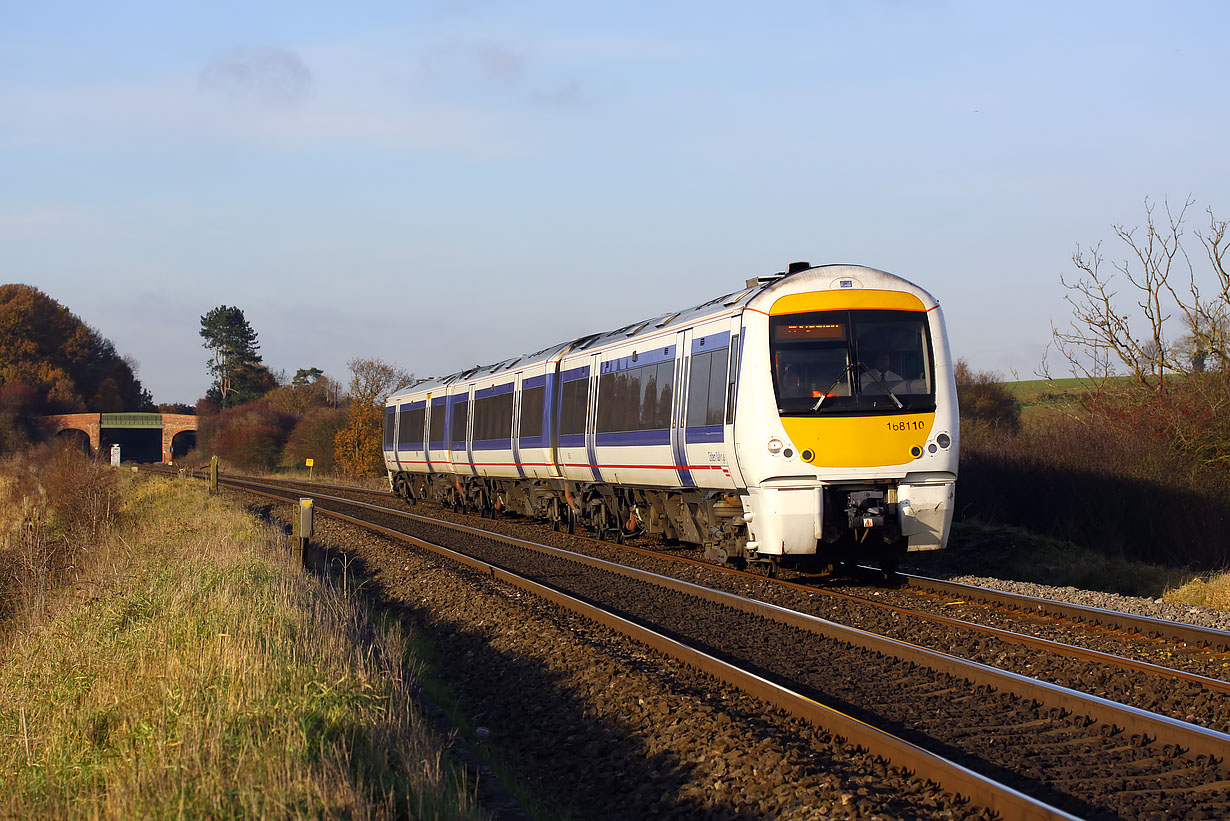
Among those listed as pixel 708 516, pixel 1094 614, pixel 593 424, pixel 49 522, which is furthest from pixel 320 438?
pixel 1094 614

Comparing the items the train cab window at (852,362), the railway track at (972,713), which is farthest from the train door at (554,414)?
the railway track at (972,713)

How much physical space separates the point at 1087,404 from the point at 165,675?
19437 mm

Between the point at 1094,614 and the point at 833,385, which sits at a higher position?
the point at 833,385

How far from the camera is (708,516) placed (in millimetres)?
13695

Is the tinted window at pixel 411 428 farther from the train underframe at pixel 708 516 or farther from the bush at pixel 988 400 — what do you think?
the bush at pixel 988 400

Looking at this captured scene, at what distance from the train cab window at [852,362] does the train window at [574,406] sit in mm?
6823

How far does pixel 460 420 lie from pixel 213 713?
68.5 ft

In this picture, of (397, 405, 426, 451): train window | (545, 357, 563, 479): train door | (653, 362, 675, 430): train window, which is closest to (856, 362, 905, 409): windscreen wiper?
(653, 362, 675, 430): train window

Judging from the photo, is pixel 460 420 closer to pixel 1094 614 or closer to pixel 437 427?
pixel 437 427

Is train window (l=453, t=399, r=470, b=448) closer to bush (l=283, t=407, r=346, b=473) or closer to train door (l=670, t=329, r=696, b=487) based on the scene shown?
train door (l=670, t=329, r=696, b=487)

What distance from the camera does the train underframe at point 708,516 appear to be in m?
11.3

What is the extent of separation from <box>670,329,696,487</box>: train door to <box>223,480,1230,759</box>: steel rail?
1.78 m

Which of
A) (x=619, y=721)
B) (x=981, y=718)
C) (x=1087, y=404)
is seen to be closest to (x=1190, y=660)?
(x=981, y=718)

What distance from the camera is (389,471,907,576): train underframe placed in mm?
11336
